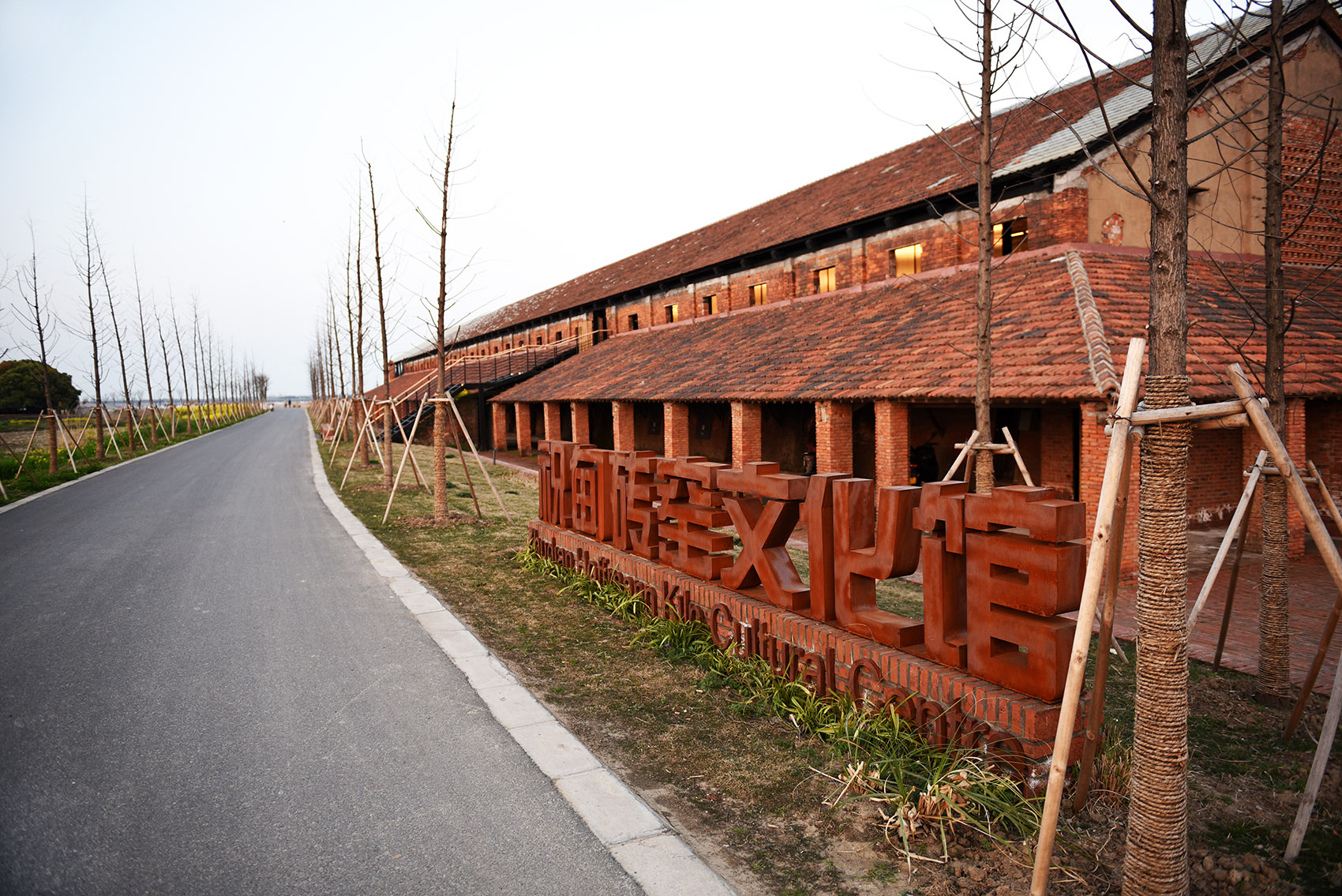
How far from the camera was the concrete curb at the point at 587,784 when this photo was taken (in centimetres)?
336

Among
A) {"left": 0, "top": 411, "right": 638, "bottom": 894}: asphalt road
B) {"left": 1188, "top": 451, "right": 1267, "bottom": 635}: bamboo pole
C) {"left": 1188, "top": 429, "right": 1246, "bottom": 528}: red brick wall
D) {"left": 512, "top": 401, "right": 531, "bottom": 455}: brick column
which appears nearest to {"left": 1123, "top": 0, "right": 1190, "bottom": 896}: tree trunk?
{"left": 1188, "top": 451, "right": 1267, "bottom": 635}: bamboo pole

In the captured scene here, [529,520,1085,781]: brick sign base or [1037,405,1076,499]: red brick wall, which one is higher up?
[1037,405,1076,499]: red brick wall

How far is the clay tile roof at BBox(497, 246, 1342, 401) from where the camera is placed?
996cm

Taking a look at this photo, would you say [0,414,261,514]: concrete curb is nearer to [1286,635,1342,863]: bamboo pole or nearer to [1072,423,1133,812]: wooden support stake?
[1072,423,1133,812]: wooden support stake

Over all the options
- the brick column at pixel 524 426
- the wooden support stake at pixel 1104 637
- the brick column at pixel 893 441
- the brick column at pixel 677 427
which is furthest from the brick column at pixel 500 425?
the wooden support stake at pixel 1104 637

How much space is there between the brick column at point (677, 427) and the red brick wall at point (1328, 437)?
11.8 metres

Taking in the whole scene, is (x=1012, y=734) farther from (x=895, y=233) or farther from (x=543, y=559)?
(x=895, y=233)

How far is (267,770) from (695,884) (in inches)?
110

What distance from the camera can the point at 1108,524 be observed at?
292 centimetres

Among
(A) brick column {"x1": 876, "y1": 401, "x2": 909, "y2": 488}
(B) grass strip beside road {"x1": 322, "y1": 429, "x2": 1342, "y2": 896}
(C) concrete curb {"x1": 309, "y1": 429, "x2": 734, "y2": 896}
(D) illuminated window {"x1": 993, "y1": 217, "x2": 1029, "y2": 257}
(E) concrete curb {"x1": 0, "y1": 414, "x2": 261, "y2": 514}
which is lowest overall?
(B) grass strip beside road {"x1": 322, "y1": 429, "x2": 1342, "y2": 896}

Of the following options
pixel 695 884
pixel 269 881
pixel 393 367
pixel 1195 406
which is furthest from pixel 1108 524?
pixel 393 367

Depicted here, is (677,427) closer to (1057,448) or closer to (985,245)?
(1057,448)

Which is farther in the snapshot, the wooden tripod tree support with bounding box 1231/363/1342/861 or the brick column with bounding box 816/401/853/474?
the brick column with bounding box 816/401/853/474

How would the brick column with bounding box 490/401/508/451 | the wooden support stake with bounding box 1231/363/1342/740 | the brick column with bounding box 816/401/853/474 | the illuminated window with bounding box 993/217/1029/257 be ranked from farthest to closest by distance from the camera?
the brick column with bounding box 490/401/508/451 < the illuminated window with bounding box 993/217/1029/257 < the brick column with bounding box 816/401/853/474 < the wooden support stake with bounding box 1231/363/1342/740
